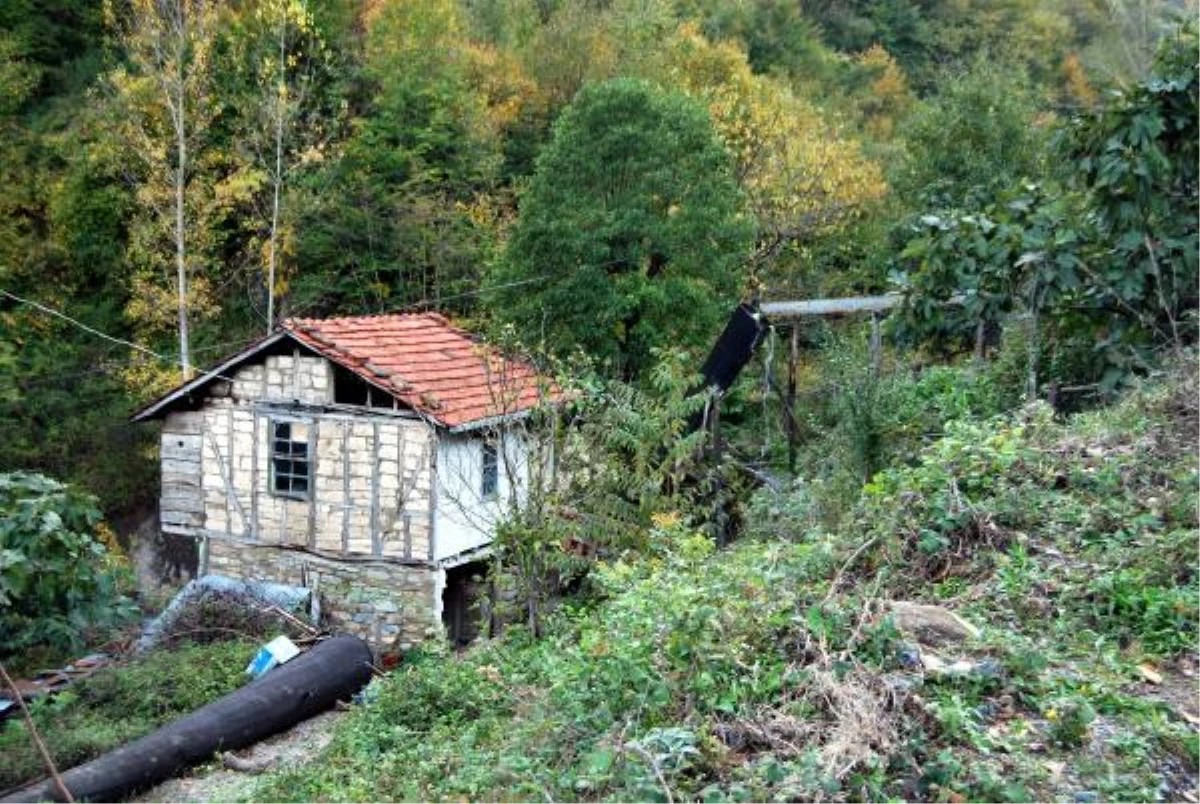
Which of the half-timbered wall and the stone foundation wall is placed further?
the stone foundation wall

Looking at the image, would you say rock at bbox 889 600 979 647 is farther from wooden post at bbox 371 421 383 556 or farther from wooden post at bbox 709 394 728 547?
wooden post at bbox 371 421 383 556

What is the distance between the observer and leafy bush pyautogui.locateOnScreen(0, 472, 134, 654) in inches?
377

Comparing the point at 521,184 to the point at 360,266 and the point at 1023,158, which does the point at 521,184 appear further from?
the point at 1023,158

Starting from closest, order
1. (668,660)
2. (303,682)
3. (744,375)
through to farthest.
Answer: (668,660), (303,682), (744,375)

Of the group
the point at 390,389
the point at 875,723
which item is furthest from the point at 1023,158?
the point at 875,723

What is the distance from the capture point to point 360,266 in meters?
24.2

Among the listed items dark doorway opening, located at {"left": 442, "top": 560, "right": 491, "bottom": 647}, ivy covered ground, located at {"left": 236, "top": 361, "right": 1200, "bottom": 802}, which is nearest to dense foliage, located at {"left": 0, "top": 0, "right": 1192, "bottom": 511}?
dark doorway opening, located at {"left": 442, "top": 560, "right": 491, "bottom": 647}

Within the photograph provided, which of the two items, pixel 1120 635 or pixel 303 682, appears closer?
pixel 1120 635

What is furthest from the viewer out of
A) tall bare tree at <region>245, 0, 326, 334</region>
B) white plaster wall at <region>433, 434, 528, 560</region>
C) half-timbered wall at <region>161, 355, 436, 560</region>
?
tall bare tree at <region>245, 0, 326, 334</region>

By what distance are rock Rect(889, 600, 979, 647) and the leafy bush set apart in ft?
22.7

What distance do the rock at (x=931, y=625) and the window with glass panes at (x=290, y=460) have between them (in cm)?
1172

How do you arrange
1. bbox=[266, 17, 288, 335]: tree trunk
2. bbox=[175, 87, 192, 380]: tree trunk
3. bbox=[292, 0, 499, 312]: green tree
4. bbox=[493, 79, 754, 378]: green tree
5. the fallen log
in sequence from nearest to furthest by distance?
the fallen log < bbox=[493, 79, 754, 378]: green tree < bbox=[175, 87, 192, 380]: tree trunk < bbox=[266, 17, 288, 335]: tree trunk < bbox=[292, 0, 499, 312]: green tree

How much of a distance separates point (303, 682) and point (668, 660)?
28.7 feet

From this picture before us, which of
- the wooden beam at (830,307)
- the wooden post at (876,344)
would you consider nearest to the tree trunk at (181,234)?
the wooden beam at (830,307)
